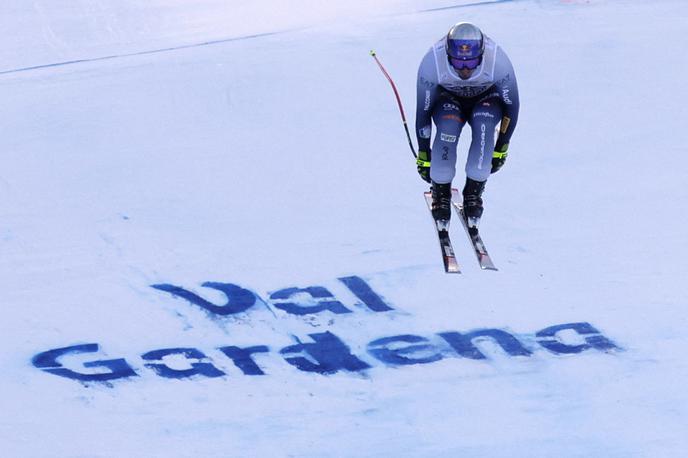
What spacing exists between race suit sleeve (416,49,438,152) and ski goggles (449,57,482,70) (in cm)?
23

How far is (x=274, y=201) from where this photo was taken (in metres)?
8.17

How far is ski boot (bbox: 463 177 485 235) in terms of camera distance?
7.41 meters

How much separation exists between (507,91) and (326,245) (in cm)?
191

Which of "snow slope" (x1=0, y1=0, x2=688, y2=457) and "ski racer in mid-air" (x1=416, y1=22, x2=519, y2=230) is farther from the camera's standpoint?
"ski racer in mid-air" (x1=416, y1=22, x2=519, y2=230)

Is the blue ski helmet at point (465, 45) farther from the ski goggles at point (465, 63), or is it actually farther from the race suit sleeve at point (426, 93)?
the race suit sleeve at point (426, 93)

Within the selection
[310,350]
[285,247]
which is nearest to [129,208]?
[285,247]

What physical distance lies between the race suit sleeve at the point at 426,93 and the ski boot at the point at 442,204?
1.35 feet

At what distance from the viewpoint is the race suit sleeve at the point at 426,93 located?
702 cm

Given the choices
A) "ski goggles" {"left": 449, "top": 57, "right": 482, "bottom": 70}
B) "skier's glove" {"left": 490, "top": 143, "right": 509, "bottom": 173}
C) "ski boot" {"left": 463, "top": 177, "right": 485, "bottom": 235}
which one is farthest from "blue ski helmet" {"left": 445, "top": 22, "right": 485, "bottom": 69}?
"ski boot" {"left": 463, "top": 177, "right": 485, "bottom": 235}

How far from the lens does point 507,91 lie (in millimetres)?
7043

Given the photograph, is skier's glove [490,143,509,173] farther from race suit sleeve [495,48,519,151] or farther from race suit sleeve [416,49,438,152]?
race suit sleeve [416,49,438,152]

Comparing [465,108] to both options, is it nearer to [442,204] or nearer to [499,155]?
[499,155]

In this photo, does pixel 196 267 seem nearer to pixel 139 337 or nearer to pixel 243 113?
pixel 139 337

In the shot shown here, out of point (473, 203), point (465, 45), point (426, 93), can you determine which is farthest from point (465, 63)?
point (473, 203)
